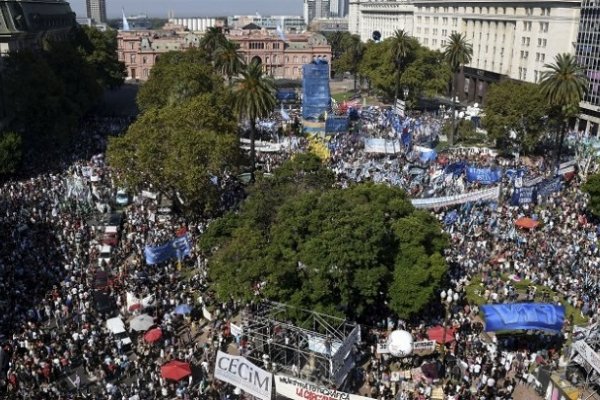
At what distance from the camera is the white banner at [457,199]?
46.8 meters

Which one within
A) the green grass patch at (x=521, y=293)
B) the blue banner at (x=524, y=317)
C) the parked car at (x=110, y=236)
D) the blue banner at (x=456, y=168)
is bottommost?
the green grass patch at (x=521, y=293)

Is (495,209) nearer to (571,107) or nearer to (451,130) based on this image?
(571,107)

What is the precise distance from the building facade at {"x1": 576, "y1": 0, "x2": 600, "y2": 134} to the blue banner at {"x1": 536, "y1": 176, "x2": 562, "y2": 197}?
96.4ft

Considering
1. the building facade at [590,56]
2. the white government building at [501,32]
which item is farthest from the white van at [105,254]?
the white government building at [501,32]

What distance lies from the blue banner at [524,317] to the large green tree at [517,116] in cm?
3801

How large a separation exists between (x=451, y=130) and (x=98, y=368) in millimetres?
56653

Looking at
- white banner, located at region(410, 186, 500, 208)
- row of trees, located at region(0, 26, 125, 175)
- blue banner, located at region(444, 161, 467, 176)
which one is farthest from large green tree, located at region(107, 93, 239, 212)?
blue banner, located at region(444, 161, 467, 176)

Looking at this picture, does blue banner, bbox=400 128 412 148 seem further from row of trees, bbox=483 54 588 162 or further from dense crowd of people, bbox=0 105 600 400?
row of trees, bbox=483 54 588 162

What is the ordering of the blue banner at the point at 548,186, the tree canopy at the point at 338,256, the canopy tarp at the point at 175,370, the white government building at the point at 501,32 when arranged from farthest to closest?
the white government building at the point at 501,32 < the blue banner at the point at 548,186 < the tree canopy at the point at 338,256 < the canopy tarp at the point at 175,370

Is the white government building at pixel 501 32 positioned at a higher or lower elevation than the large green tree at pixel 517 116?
higher

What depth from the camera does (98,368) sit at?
1161 inches

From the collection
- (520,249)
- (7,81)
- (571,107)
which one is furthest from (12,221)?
(571,107)

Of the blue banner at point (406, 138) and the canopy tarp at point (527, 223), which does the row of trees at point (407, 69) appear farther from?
the canopy tarp at point (527, 223)

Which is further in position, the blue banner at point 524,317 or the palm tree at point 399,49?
the palm tree at point 399,49
